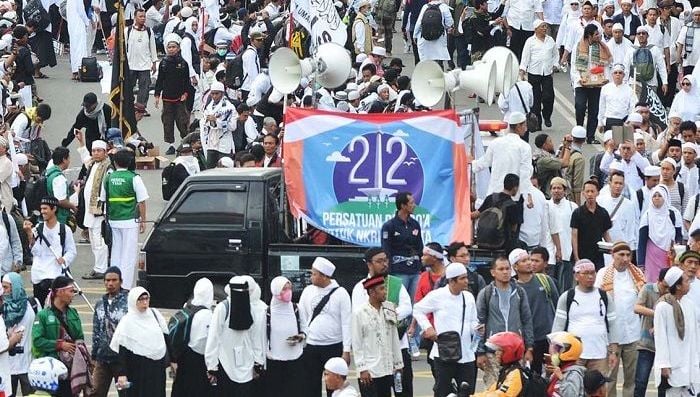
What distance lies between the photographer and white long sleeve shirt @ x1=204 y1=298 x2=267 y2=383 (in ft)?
55.5

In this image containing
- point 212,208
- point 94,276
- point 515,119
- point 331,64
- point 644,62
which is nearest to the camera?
point 212,208

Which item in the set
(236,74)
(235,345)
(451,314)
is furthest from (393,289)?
(236,74)

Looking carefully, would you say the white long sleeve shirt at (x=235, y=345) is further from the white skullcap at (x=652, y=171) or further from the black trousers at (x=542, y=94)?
the black trousers at (x=542, y=94)

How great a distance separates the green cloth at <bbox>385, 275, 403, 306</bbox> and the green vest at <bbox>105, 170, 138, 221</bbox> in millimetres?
4740

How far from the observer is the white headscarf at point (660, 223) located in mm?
21234

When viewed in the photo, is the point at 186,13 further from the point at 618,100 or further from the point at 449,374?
the point at 449,374

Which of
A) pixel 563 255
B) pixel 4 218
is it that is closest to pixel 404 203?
pixel 563 255

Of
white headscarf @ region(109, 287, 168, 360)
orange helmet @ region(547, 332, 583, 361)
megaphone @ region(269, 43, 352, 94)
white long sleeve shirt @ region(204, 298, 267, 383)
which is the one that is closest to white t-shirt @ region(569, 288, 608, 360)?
orange helmet @ region(547, 332, 583, 361)

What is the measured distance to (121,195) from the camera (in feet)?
70.8

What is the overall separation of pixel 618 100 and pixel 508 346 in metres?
12.6

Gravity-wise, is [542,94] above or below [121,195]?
below

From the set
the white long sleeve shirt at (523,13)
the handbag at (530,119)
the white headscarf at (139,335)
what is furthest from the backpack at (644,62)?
the white headscarf at (139,335)

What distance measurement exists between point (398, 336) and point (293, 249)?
3.14 metres

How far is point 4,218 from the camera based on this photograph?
2050 centimetres
